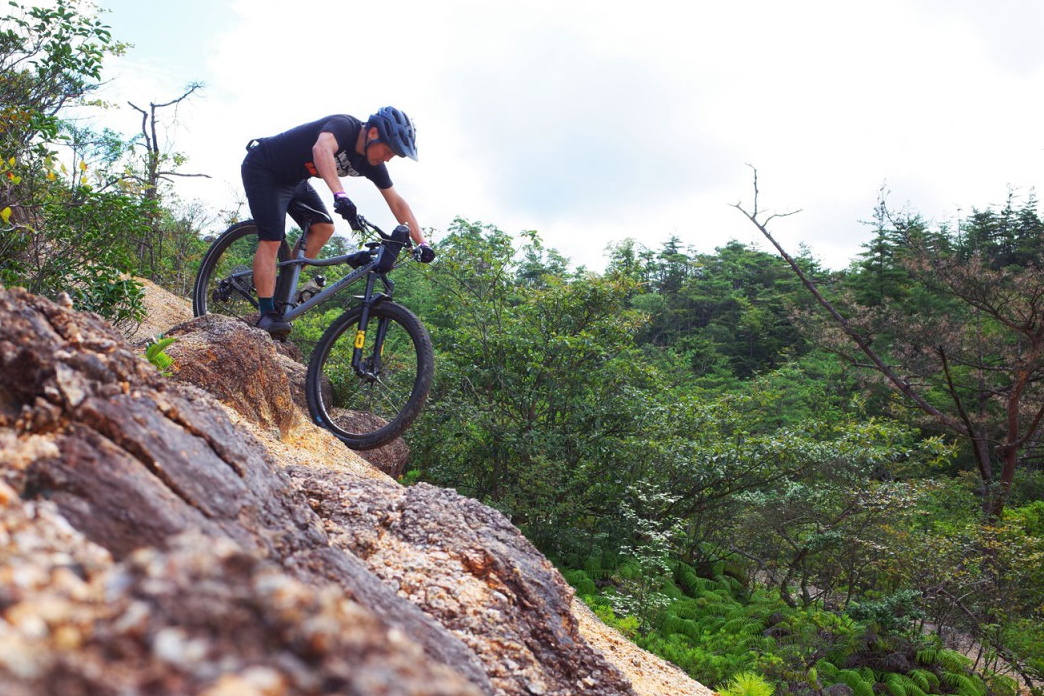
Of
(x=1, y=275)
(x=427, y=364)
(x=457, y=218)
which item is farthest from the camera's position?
(x=457, y=218)

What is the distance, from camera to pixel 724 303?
37938 mm

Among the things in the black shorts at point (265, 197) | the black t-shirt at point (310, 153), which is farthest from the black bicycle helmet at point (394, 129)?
the black shorts at point (265, 197)

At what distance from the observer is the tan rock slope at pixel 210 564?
2.01 ft

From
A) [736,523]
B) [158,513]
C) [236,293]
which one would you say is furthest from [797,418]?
[158,513]

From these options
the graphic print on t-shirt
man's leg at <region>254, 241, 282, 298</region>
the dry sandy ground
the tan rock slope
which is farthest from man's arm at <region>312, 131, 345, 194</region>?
the tan rock slope

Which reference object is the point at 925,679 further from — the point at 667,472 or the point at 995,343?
the point at 995,343

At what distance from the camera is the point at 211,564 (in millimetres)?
716

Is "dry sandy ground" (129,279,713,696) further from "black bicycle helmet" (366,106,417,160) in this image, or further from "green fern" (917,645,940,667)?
"green fern" (917,645,940,667)

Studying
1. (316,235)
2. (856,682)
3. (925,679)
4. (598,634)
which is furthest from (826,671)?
(316,235)

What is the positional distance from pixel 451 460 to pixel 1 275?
6139 mm

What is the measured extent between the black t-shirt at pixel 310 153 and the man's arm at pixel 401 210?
5 centimetres

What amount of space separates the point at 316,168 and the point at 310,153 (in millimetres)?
237

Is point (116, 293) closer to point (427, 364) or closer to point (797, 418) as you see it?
point (427, 364)

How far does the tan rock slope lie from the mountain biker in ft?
7.27
